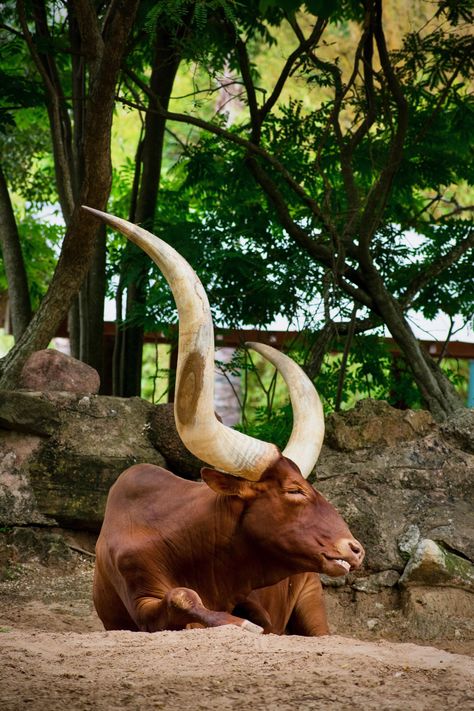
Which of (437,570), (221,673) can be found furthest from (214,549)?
(437,570)

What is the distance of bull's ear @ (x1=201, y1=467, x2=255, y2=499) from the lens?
4398 mm

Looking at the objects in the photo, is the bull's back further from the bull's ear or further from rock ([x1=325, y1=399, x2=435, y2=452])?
rock ([x1=325, y1=399, x2=435, y2=452])

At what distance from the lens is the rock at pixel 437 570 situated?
5.90 meters

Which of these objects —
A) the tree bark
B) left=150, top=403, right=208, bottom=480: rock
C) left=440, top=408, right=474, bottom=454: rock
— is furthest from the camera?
the tree bark

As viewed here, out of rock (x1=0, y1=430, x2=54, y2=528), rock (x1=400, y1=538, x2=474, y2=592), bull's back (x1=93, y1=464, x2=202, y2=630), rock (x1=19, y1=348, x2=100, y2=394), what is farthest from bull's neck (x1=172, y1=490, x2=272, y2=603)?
rock (x1=19, y1=348, x2=100, y2=394)

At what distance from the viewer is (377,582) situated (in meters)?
6.14

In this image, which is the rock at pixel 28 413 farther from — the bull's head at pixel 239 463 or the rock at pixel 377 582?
the bull's head at pixel 239 463

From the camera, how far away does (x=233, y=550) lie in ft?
14.7

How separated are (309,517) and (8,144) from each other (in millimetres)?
10289

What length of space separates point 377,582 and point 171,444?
72.9 inches

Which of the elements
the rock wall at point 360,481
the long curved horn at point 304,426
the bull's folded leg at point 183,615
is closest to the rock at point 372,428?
the rock wall at point 360,481

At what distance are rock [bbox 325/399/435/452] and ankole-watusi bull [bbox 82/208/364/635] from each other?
1.95 metres

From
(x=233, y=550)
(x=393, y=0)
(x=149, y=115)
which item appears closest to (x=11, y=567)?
(x=233, y=550)

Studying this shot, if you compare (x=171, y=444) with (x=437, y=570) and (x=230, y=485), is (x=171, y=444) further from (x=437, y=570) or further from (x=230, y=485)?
(x=230, y=485)
